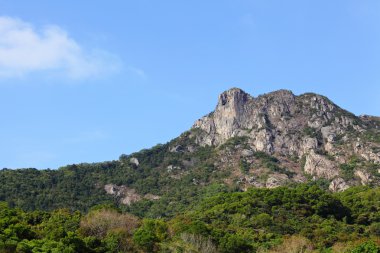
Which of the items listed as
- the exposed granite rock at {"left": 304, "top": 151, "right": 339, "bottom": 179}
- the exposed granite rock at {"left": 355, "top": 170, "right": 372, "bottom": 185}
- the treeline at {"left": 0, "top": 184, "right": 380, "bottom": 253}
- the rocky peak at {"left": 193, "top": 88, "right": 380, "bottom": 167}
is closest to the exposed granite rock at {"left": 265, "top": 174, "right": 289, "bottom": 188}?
the exposed granite rock at {"left": 304, "top": 151, "right": 339, "bottom": 179}

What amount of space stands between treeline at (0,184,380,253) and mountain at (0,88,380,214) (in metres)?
26.0

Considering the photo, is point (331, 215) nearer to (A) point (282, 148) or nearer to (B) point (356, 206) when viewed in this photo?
(B) point (356, 206)

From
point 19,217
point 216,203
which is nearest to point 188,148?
point 216,203

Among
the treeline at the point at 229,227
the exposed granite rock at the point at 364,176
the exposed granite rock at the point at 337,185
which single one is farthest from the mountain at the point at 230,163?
the treeline at the point at 229,227

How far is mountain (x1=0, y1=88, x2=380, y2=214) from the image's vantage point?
13112 cm

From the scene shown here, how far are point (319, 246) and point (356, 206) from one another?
32.7 metres

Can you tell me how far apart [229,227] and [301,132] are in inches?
3026

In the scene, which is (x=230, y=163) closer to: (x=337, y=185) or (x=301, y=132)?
(x=301, y=132)

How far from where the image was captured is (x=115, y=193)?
466 feet

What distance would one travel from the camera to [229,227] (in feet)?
266

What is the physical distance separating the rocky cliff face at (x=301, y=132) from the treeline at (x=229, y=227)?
24137 mm

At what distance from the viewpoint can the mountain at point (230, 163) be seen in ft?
430

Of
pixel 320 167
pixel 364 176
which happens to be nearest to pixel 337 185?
pixel 364 176

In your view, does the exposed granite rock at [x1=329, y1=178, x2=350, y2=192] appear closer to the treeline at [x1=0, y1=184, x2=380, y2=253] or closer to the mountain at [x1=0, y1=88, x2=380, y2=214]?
the mountain at [x1=0, y1=88, x2=380, y2=214]
